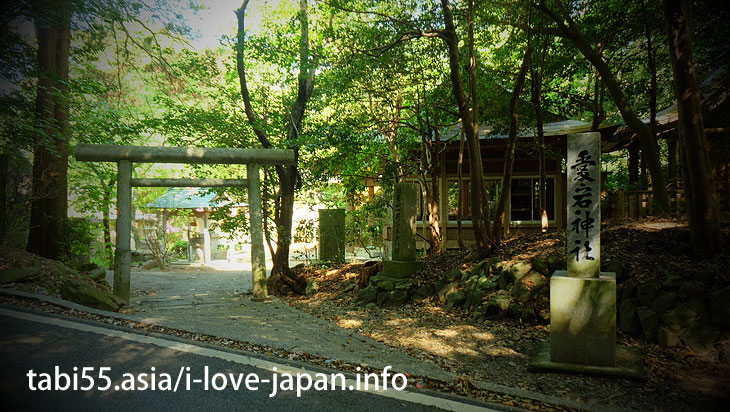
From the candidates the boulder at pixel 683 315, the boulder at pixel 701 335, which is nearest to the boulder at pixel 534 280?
the boulder at pixel 683 315

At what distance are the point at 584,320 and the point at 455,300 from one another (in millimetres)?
3374

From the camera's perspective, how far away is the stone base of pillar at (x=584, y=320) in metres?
4.65

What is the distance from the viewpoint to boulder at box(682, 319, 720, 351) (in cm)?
501

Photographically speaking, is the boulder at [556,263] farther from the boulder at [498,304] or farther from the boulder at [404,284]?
the boulder at [404,284]

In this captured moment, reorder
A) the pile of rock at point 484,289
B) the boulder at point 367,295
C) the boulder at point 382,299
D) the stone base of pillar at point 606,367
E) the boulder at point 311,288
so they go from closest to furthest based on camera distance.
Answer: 1. the stone base of pillar at point 606,367
2. the pile of rock at point 484,289
3. the boulder at point 382,299
4. the boulder at point 367,295
5. the boulder at point 311,288

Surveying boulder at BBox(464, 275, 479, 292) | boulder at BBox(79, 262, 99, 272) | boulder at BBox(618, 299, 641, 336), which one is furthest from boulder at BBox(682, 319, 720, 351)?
boulder at BBox(79, 262, 99, 272)

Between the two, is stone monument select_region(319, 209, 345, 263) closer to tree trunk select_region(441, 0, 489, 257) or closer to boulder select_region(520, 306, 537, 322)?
tree trunk select_region(441, 0, 489, 257)

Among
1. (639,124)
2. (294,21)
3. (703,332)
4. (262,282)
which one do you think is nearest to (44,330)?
(262,282)

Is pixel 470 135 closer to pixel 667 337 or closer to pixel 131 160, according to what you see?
pixel 667 337

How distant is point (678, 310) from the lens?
5398mm

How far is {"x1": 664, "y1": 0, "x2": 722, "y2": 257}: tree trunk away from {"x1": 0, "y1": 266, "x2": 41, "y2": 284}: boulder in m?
10.7

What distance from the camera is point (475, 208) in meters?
8.66

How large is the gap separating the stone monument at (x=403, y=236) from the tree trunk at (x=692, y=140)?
566cm

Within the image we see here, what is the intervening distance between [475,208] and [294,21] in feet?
22.5
